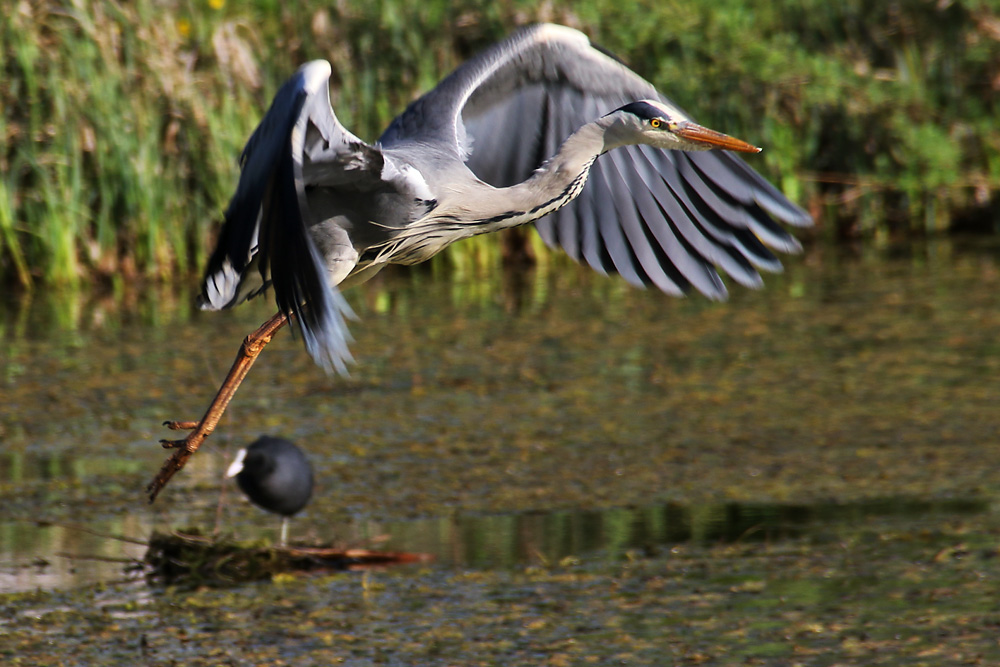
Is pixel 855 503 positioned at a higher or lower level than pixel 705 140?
lower

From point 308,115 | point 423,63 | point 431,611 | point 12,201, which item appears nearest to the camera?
point 308,115

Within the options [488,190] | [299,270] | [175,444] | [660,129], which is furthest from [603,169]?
[175,444]

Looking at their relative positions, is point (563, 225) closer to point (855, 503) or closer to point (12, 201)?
point (855, 503)

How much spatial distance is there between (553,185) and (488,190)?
0.71 ft

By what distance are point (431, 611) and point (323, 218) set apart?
1.22 metres

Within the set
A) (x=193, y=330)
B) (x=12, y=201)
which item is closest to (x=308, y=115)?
(x=193, y=330)

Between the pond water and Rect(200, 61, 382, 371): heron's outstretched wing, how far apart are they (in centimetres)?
142

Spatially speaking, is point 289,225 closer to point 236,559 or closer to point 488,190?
point 488,190

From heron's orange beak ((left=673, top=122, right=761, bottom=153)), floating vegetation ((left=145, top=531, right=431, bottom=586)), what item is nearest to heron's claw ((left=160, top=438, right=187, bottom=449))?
floating vegetation ((left=145, top=531, right=431, bottom=586))

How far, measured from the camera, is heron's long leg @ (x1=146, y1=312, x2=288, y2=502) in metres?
3.66

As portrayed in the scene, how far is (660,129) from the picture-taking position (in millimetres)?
3863

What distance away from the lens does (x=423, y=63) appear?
919 centimetres

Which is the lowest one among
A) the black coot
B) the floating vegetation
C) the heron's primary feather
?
the floating vegetation

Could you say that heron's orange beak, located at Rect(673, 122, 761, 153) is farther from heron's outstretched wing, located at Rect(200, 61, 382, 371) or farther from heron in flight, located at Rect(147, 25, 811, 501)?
heron's outstretched wing, located at Rect(200, 61, 382, 371)
